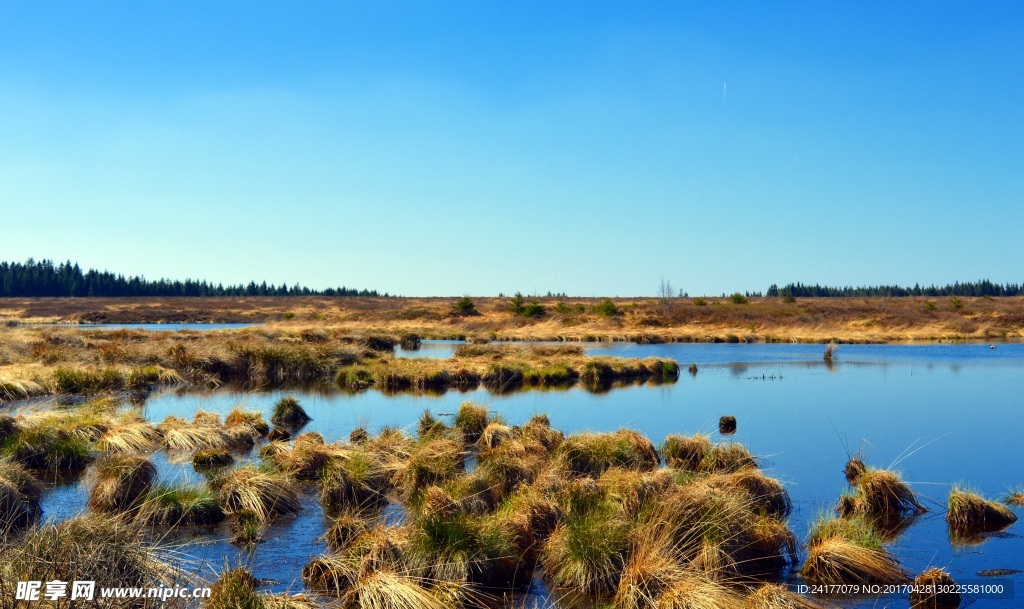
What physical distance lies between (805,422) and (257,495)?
14.9 meters

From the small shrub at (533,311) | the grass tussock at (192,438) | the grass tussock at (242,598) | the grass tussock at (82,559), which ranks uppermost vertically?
the small shrub at (533,311)

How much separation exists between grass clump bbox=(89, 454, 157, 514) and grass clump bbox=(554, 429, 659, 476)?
22.2 ft

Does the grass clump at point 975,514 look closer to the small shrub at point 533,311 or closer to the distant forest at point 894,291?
the small shrub at point 533,311

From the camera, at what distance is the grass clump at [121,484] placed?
12.3m

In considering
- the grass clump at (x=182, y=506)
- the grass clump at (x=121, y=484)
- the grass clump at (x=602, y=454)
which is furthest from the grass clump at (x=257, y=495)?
the grass clump at (x=602, y=454)

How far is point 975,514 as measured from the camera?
12.1 m

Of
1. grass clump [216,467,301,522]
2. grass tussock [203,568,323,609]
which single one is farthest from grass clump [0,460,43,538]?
grass tussock [203,568,323,609]

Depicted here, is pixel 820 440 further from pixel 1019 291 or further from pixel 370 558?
pixel 1019 291

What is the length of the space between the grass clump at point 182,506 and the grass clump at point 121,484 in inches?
14.7

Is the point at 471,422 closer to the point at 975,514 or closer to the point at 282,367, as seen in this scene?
the point at 975,514

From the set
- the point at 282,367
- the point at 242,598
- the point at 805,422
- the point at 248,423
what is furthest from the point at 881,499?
the point at 282,367

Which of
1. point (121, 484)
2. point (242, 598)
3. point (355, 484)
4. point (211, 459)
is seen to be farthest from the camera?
point (211, 459)

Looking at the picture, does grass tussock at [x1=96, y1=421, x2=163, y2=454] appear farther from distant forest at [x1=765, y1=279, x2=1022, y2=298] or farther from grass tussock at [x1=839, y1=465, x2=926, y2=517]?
distant forest at [x1=765, y1=279, x2=1022, y2=298]

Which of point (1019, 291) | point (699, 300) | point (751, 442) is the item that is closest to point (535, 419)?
point (751, 442)
